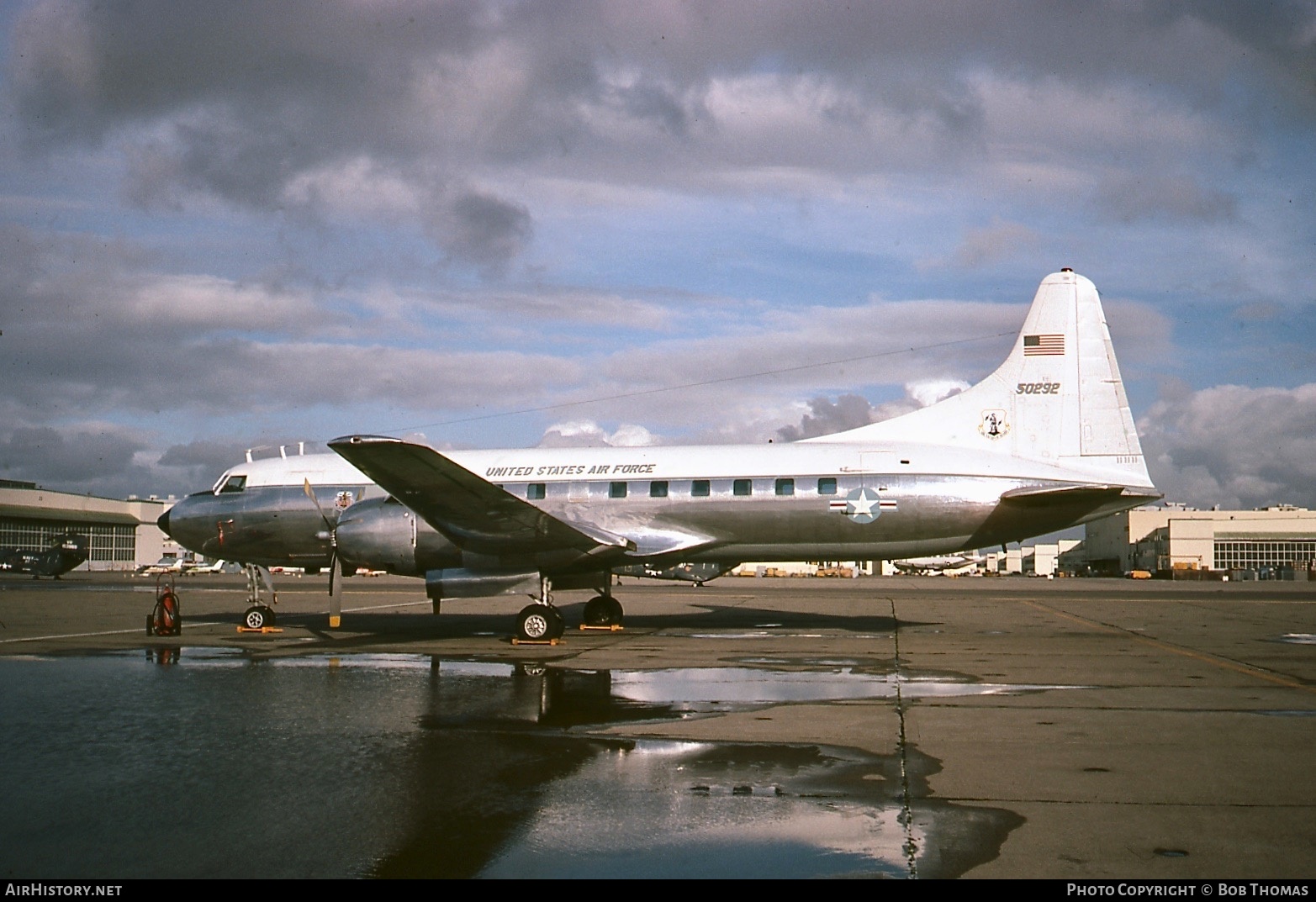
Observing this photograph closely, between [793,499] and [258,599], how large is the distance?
41.9ft

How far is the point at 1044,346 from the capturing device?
21.4 meters

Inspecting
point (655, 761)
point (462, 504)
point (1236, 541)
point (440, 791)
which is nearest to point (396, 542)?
point (462, 504)

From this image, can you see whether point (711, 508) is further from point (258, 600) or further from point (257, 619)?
point (258, 600)

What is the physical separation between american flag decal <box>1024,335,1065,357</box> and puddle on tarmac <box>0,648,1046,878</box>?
35.5 feet

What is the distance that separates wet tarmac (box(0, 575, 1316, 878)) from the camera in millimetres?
5883

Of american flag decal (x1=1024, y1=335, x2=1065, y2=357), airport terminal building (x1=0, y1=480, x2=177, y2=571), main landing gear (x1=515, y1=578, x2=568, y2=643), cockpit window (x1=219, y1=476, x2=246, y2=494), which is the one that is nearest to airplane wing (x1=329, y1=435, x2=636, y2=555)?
main landing gear (x1=515, y1=578, x2=568, y2=643)

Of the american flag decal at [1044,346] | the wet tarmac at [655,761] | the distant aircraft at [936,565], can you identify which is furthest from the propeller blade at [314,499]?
the distant aircraft at [936,565]

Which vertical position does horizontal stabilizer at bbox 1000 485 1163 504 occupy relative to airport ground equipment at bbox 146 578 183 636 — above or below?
above

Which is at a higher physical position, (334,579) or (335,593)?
(334,579)

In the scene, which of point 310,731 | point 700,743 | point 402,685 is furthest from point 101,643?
point 700,743

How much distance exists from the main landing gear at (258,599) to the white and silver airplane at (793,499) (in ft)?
0.30

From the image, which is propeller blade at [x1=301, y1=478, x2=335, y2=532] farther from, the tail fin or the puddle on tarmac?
the tail fin

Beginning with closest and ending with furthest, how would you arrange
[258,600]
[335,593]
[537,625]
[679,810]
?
1. [679,810]
2. [537,625]
3. [335,593]
4. [258,600]

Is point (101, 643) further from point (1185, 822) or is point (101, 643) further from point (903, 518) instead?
point (1185, 822)
